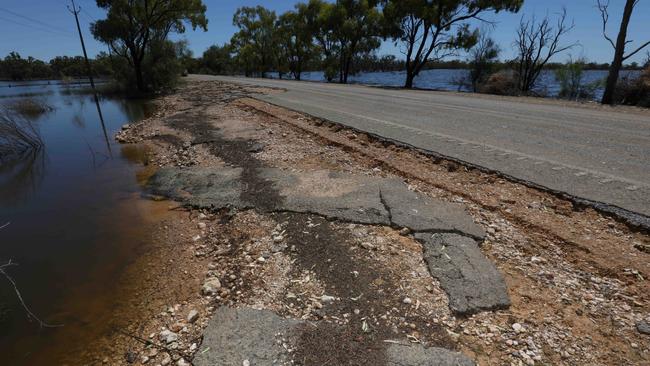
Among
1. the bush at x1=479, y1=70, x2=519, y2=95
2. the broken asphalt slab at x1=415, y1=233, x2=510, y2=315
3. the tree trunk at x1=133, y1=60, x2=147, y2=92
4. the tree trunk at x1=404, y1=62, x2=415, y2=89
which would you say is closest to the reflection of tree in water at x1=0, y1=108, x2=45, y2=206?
the broken asphalt slab at x1=415, y1=233, x2=510, y2=315

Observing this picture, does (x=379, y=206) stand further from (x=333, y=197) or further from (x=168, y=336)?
(x=168, y=336)

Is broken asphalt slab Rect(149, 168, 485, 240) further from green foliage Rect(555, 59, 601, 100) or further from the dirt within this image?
green foliage Rect(555, 59, 601, 100)

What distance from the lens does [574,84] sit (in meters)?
18.2

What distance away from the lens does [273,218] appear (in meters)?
4.13

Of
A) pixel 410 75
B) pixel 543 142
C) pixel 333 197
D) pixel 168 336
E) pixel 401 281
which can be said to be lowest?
pixel 168 336

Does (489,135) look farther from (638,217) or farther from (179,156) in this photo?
(179,156)

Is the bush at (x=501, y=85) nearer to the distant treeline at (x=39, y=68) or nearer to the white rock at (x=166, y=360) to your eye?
the white rock at (x=166, y=360)

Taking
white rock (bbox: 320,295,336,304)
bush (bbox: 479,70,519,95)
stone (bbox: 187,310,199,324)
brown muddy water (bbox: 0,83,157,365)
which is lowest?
brown muddy water (bbox: 0,83,157,365)

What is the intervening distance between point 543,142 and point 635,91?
412 inches

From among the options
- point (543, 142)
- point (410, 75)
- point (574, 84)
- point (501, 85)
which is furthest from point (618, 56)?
point (410, 75)

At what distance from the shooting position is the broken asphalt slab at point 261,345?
6.90 feet

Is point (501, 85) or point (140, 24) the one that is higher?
point (140, 24)

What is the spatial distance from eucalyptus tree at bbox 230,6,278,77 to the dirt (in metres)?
45.5

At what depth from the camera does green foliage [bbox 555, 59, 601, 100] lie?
58.6ft
